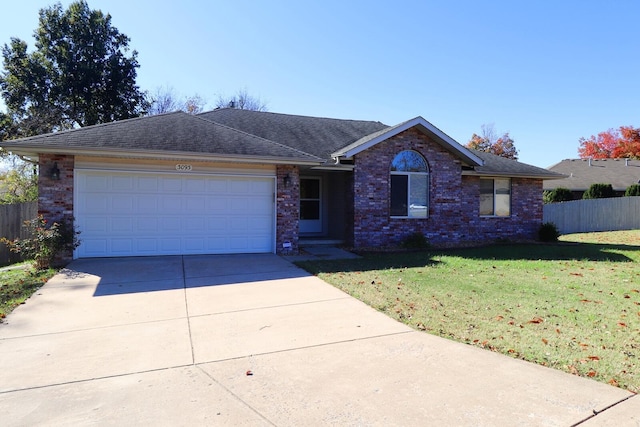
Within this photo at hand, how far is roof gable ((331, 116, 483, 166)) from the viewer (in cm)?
1270

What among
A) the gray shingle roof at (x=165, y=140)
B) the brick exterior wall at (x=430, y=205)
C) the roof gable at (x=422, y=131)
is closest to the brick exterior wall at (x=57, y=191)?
the gray shingle roof at (x=165, y=140)

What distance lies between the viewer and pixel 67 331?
5410 millimetres

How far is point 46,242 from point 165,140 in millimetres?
3624

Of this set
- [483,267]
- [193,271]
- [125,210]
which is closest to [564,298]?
[483,267]

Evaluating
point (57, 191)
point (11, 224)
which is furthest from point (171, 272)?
point (11, 224)

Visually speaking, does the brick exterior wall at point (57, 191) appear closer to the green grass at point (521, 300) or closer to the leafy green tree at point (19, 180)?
the green grass at point (521, 300)

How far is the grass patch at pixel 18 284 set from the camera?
6.61m

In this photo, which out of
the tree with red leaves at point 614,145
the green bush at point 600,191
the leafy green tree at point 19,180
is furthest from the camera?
the tree with red leaves at point 614,145

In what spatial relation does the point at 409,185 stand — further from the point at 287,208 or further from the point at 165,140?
the point at 165,140

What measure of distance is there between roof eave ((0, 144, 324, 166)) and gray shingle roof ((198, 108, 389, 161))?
8.01 ft

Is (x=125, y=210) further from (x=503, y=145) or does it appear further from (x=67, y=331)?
(x=503, y=145)

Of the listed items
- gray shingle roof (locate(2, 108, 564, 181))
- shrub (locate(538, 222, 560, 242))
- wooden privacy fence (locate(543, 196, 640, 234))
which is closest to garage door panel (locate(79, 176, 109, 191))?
gray shingle roof (locate(2, 108, 564, 181))

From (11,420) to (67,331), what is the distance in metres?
2.41

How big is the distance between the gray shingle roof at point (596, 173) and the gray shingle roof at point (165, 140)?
24.6m
